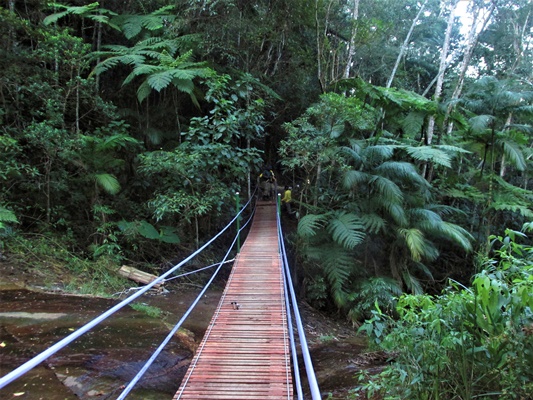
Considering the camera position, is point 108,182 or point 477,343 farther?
point 108,182

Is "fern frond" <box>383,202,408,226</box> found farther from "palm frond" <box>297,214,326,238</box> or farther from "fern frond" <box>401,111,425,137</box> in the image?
"fern frond" <box>401,111,425,137</box>

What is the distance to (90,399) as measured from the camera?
2.52 m

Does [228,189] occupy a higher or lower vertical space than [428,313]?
higher

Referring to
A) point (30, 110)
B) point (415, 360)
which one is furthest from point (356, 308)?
point (30, 110)

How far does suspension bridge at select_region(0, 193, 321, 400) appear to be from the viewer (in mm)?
2051

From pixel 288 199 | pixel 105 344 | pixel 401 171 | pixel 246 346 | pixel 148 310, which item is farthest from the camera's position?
pixel 288 199

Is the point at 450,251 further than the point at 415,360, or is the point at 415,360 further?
the point at 450,251

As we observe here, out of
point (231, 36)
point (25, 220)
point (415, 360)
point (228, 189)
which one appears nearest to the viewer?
point (415, 360)

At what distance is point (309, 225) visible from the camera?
6238mm

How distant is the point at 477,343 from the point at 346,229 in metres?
3.75

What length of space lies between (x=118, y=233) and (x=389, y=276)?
523 centimetres

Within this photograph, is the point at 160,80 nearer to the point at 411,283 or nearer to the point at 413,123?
the point at 413,123

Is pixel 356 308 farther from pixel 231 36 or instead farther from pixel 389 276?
pixel 231 36

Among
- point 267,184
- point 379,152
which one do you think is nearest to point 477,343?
point 379,152
